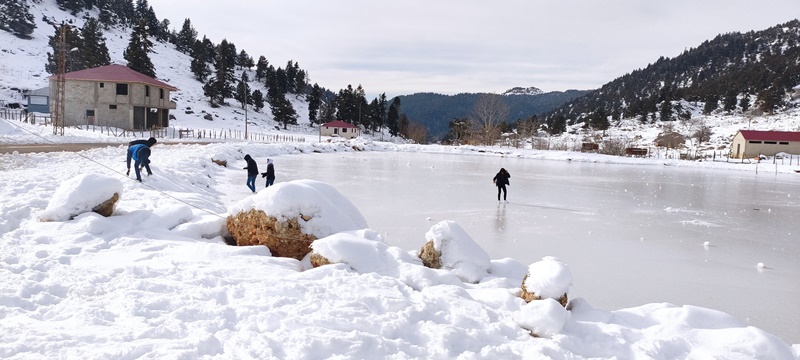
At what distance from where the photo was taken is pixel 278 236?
6.61 meters

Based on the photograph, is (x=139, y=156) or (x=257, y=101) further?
(x=257, y=101)

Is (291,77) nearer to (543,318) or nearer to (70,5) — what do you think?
(70,5)

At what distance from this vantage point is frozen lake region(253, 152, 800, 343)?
6.58 m

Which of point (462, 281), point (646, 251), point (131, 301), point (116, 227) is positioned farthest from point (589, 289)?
point (116, 227)

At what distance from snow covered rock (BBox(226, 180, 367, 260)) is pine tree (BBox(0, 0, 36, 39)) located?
4363 inches

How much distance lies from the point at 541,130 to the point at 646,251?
111 m

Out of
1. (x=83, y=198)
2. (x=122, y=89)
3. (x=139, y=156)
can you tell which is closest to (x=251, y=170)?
(x=139, y=156)

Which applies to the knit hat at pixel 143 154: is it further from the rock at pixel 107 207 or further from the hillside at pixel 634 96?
the hillside at pixel 634 96

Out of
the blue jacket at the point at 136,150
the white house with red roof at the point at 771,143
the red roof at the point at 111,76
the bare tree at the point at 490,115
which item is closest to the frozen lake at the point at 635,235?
the blue jacket at the point at 136,150

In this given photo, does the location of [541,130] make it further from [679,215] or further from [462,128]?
[679,215]

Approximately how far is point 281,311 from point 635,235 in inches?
346

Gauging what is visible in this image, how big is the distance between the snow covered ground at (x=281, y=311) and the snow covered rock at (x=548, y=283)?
6.6 inches

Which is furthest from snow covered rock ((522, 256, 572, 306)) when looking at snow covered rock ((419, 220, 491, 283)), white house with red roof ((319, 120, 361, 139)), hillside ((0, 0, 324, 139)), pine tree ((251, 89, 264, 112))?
pine tree ((251, 89, 264, 112))

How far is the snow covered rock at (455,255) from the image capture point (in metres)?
6.13
